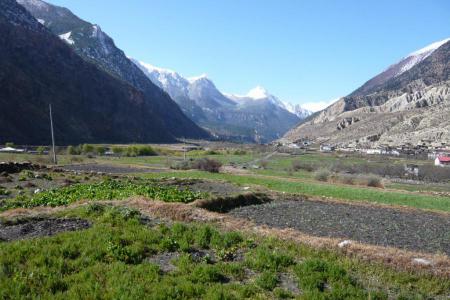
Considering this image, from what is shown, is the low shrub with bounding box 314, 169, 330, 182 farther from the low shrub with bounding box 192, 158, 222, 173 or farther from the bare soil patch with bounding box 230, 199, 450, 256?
the bare soil patch with bounding box 230, 199, 450, 256

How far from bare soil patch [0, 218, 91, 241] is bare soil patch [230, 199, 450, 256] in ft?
27.9

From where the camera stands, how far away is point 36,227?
1491 centimetres

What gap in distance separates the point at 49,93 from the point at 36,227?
146 metres

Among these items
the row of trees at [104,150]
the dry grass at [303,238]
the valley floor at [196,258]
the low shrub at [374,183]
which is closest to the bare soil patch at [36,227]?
the valley floor at [196,258]

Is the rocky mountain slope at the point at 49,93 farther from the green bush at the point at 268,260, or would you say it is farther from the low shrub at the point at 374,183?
the green bush at the point at 268,260

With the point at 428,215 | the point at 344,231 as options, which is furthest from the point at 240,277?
the point at 428,215

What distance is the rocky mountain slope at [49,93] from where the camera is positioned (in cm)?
12925

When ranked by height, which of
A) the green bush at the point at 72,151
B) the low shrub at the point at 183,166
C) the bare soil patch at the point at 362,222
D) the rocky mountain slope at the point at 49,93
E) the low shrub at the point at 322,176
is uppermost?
the rocky mountain slope at the point at 49,93

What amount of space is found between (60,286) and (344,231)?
42.7 ft

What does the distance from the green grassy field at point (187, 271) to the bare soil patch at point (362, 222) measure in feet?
18.5

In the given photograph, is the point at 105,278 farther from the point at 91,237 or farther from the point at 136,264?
the point at 91,237

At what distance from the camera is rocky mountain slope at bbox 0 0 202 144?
129250 mm

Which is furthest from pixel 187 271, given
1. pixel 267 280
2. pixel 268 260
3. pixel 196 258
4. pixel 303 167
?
pixel 303 167

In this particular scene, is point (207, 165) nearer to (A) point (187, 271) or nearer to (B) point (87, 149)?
(B) point (87, 149)
